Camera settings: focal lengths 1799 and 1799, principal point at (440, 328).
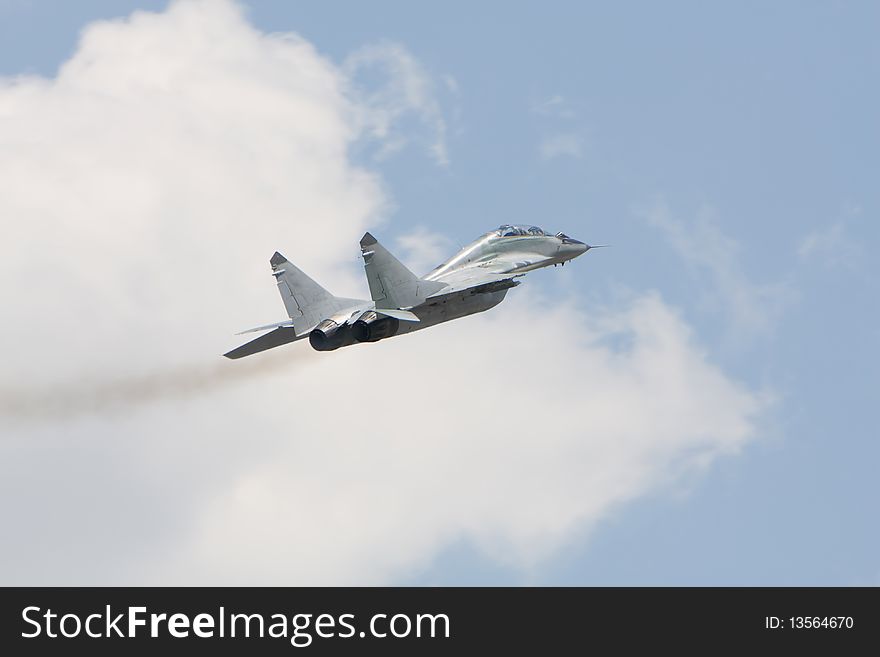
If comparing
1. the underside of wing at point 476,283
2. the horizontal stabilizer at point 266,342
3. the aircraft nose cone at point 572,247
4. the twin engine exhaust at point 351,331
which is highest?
the aircraft nose cone at point 572,247

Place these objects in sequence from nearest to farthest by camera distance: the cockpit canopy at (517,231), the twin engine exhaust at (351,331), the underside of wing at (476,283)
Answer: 1. the twin engine exhaust at (351,331)
2. the underside of wing at (476,283)
3. the cockpit canopy at (517,231)

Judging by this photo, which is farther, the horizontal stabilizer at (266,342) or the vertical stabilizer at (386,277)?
the horizontal stabilizer at (266,342)

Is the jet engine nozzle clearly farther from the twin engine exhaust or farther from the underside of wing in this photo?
the underside of wing

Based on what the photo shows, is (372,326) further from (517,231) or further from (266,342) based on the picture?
(517,231)

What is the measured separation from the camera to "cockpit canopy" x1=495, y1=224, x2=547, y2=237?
81250 mm

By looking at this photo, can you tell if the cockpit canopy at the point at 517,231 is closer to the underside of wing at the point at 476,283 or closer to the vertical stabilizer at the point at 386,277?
the underside of wing at the point at 476,283

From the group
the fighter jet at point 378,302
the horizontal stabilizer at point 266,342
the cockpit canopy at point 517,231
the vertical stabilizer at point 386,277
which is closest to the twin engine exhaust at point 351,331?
the fighter jet at point 378,302

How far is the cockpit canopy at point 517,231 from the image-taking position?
81.2 meters

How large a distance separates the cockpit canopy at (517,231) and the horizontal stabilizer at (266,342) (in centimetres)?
1170
